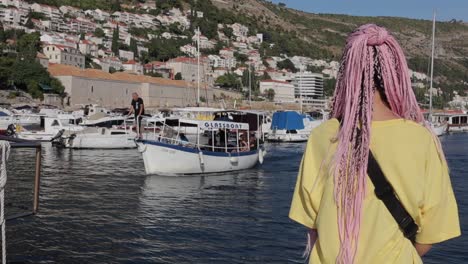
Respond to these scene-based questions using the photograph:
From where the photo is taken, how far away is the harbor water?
801cm

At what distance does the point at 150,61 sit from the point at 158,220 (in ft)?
382

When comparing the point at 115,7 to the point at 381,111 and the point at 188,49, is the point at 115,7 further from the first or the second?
the point at 381,111

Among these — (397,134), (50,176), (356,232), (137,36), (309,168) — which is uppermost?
(137,36)

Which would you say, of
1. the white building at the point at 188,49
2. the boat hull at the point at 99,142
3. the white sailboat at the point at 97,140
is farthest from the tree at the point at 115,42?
the boat hull at the point at 99,142

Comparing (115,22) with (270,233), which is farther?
(115,22)

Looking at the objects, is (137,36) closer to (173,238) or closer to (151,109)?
(151,109)

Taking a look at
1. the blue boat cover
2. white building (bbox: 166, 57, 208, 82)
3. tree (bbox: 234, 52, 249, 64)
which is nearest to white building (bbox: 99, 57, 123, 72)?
white building (bbox: 166, 57, 208, 82)

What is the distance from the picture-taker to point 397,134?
5.56 feet

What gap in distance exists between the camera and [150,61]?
12462 centimetres

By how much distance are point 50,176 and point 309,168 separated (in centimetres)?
1599

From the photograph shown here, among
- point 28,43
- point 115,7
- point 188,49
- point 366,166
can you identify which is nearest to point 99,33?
point 188,49

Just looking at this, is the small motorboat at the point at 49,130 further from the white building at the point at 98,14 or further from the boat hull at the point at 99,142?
the white building at the point at 98,14

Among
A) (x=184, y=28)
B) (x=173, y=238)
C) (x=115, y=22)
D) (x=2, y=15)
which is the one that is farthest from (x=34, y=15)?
(x=173, y=238)

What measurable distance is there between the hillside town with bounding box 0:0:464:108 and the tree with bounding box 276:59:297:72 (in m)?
0.28
